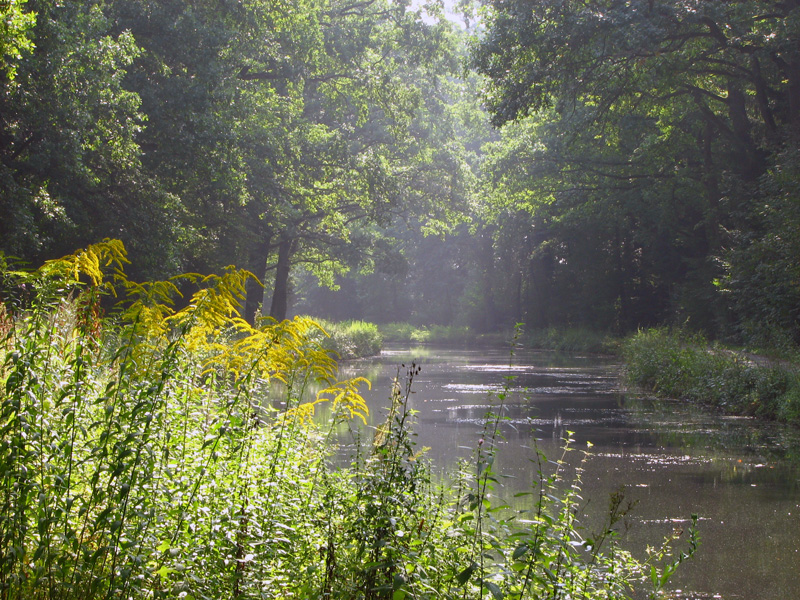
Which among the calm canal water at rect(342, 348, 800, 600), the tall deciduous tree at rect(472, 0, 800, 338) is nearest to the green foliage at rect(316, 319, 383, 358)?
the tall deciduous tree at rect(472, 0, 800, 338)

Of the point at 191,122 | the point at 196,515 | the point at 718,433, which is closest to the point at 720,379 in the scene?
the point at 718,433

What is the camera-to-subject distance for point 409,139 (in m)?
41.8

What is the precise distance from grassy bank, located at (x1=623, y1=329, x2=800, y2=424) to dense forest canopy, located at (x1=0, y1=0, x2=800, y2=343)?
10.7 feet

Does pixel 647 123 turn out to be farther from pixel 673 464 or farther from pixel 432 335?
pixel 432 335

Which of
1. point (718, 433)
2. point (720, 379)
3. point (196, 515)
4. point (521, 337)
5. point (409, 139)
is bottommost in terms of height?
point (521, 337)

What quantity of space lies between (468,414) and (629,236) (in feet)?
105

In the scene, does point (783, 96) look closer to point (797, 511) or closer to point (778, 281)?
point (778, 281)

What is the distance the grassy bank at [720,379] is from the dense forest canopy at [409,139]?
3.26 meters

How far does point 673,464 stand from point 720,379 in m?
7.61

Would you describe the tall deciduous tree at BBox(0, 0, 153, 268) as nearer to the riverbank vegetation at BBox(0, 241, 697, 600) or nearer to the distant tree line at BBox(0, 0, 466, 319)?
the distant tree line at BBox(0, 0, 466, 319)

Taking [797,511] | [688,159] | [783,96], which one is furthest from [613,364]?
[797,511]

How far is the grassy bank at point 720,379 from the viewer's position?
49.3 feet

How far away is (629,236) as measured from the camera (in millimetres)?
45188

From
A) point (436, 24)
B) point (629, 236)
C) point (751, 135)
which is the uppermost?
point (436, 24)
